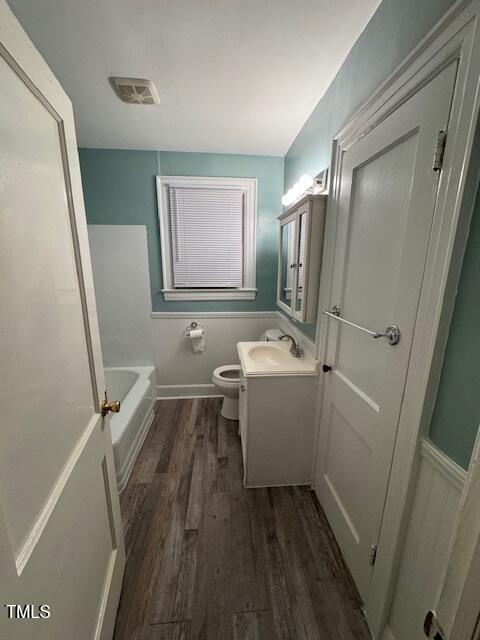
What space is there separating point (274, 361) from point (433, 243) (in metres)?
1.34

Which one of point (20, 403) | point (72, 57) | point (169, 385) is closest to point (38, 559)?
point (20, 403)

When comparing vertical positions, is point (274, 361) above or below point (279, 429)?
above

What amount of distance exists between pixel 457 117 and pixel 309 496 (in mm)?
1898

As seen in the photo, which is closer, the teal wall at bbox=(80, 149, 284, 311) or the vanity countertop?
the vanity countertop

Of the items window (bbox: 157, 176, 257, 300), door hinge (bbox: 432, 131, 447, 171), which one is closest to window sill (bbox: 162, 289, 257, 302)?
window (bbox: 157, 176, 257, 300)

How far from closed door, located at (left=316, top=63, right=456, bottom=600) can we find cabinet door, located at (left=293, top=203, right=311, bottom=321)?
0.20 meters

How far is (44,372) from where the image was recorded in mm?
597

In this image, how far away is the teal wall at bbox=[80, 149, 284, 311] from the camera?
2322 mm

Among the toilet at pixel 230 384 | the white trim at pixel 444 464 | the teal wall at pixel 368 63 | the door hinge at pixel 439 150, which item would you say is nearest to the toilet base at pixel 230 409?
the toilet at pixel 230 384

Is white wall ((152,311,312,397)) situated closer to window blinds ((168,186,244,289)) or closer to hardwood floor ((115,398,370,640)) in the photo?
window blinds ((168,186,244,289))

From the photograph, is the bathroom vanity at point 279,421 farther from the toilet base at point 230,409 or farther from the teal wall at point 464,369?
the teal wall at point 464,369

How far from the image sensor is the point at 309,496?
1.62 meters

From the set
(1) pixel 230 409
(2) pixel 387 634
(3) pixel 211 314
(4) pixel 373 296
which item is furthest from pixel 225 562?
(3) pixel 211 314

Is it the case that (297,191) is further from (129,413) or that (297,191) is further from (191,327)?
(129,413)
